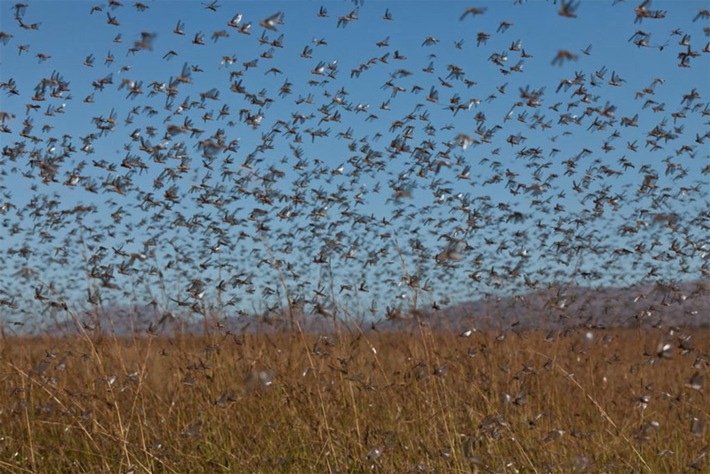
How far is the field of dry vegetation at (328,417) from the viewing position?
4684mm

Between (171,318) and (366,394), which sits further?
(366,394)

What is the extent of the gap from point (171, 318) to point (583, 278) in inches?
180

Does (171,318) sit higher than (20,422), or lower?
higher

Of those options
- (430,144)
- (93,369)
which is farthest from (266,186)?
(93,369)

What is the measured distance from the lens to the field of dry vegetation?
15.4 feet

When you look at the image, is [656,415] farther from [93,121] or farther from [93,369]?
[93,121]

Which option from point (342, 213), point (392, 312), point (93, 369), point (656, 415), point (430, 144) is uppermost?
point (430, 144)

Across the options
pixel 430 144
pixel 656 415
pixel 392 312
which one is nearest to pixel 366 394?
pixel 430 144

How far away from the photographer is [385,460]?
15.5 ft

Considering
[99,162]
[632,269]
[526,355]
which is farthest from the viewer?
[632,269]

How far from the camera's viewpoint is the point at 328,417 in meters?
5.21

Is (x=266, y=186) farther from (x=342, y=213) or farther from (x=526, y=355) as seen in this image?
(x=526, y=355)

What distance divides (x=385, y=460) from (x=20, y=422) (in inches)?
116

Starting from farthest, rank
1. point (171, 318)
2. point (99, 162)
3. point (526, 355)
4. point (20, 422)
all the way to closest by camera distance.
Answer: point (526, 355) < point (99, 162) < point (20, 422) < point (171, 318)
